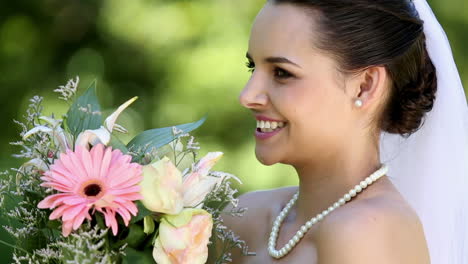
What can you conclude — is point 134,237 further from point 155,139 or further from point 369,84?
point 369,84

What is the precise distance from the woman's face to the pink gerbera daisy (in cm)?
48

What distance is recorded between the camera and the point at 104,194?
204 centimetres

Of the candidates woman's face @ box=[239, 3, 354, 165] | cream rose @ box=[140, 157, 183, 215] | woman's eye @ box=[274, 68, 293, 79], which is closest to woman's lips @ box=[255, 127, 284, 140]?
woman's face @ box=[239, 3, 354, 165]

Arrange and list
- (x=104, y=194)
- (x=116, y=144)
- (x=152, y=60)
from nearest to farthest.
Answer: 1. (x=104, y=194)
2. (x=116, y=144)
3. (x=152, y=60)

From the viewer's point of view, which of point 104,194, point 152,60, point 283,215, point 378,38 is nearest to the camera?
point 104,194

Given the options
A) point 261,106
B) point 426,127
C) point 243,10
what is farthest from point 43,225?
point 243,10

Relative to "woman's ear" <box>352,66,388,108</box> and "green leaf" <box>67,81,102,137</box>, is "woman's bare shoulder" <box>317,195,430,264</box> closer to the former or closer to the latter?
"woman's ear" <box>352,66,388,108</box>

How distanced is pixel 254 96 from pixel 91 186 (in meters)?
0.56

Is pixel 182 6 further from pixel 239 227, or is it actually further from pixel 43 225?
pixel 43 225

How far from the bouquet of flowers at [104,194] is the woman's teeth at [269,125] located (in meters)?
0.21

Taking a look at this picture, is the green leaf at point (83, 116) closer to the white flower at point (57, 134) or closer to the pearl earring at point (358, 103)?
the white flower at point (57, 134)

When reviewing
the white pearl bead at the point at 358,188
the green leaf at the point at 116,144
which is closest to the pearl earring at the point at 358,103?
the white pearl bead at the point at 358,188

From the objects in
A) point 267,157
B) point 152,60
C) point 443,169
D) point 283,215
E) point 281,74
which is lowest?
point 152,60

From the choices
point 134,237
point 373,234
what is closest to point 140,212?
point 134,237
